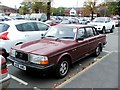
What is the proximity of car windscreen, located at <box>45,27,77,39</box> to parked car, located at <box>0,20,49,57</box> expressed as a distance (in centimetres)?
138

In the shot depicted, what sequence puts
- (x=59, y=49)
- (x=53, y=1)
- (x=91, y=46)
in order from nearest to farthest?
(x=59, y=49) < (x=91, y=46) < (x=53, y=1)

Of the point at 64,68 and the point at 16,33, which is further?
the point at 16,33

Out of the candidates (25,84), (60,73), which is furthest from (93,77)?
(25,84)

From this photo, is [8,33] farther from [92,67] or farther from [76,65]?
[92,67]

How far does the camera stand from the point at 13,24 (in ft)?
25.6

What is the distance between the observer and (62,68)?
5.79 m

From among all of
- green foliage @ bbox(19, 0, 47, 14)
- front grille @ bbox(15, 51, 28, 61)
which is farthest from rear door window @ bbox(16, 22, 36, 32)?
green foliage @ bbox(19, 0, 47, 14)

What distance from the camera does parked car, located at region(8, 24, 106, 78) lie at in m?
5.27

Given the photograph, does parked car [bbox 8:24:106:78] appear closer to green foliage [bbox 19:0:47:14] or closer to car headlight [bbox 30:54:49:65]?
car headlight [bbox 30:54:49:65]

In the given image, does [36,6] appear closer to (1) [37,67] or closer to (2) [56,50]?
(2) [56,50]

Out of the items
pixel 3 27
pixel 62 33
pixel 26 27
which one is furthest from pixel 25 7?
pixel 62 33

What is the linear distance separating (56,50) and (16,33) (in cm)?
276

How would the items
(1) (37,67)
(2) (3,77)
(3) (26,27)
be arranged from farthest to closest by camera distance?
1. (3) (26,27)
2. (1) (37,67)
3. (2) (3,77)

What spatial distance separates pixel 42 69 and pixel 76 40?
1864mm
